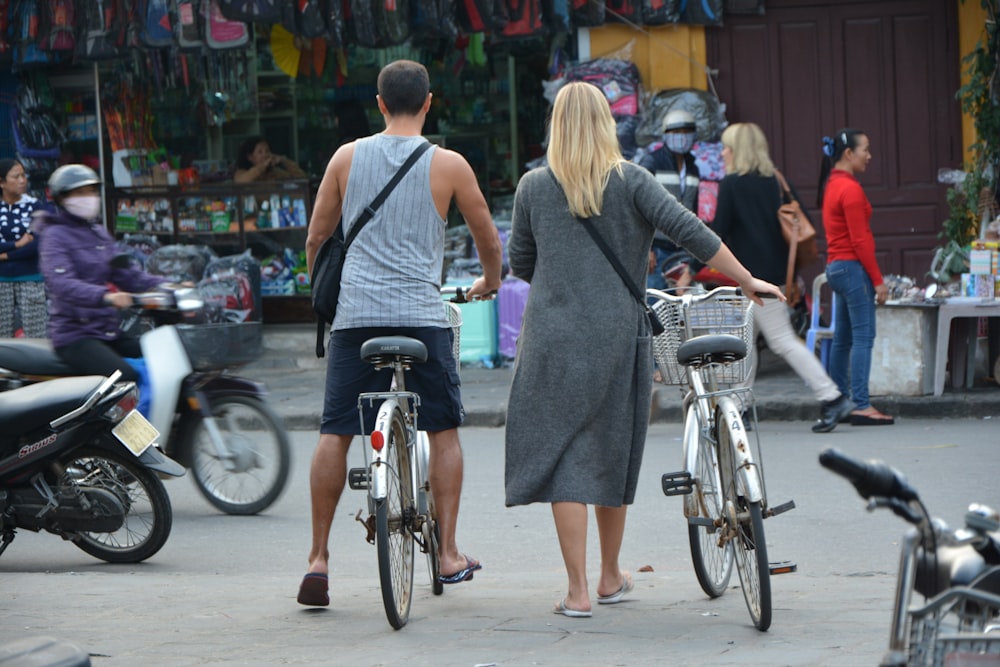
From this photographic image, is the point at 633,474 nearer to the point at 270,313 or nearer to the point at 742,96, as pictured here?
the point at 742,96

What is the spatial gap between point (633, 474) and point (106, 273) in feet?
11.2

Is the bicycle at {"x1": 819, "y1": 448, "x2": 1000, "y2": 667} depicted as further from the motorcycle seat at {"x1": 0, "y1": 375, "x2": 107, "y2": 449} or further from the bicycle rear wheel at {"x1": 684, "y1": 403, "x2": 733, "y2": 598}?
the motorcycle seat at {"x1": 0, "y1": 375, "x2": 107, "y2": 449}

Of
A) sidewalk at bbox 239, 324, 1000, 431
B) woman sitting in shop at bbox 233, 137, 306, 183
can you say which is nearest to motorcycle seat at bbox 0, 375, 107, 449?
sidewalk at bbox 239, 324, 1000, 431

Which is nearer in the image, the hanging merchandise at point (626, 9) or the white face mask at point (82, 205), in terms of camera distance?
the white face mask at point (82, 205)

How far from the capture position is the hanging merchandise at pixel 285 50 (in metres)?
14.2

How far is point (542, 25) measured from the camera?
1285 centimetres

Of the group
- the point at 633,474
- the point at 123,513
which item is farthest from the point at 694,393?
the point at 123,513

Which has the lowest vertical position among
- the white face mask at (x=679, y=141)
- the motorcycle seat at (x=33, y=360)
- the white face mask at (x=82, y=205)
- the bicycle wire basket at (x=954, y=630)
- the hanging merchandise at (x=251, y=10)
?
the motorcycle seat at (x=33, y=360)

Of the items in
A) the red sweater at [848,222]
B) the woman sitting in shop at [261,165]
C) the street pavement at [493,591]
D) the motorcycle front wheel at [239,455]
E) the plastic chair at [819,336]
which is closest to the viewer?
the street pavement at [493,591]

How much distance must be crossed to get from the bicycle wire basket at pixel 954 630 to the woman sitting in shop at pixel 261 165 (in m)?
Result: 13.0

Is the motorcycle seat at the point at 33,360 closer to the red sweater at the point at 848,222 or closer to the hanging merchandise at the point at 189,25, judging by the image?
the red sweater at the point at 848,222

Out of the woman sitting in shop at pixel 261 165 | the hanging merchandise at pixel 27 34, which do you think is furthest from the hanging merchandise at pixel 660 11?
the hanging merchandise at pixel 27 34

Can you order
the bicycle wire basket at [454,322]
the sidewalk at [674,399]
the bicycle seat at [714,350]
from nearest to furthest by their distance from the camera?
the bicycle seat at [714,350] < the bicycle wire basket at [454,322] < the sidewalk at [674,399]

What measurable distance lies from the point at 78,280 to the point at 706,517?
11.9 ft
